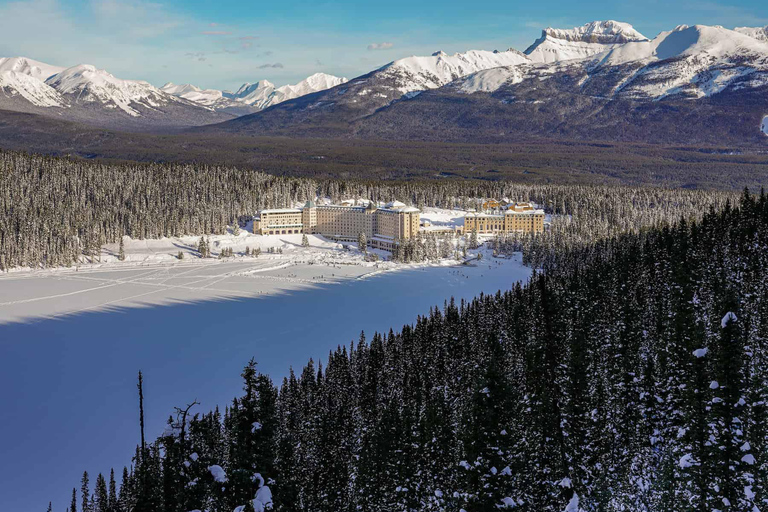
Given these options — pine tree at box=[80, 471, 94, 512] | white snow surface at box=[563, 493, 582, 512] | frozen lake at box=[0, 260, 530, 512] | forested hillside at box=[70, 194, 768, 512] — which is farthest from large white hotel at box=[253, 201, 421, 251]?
white snow surface at box=[563, 493, 582, 512]

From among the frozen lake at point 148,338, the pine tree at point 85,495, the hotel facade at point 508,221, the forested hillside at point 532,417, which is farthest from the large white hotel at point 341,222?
the pine tree at point 85,495

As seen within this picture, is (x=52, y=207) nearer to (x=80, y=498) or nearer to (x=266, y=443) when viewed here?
(x=80, y=498)

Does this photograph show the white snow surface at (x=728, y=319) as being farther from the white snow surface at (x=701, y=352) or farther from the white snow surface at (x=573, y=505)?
the white snow surface at (x=573, y=505)

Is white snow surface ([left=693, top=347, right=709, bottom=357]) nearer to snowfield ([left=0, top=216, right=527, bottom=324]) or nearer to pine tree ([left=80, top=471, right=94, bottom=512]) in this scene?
pine tree ([left=80, top=471, right=94, bottom=512])

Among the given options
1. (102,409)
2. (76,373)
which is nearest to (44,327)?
(76,373)

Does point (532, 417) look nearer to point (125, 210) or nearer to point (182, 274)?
point (182, 274)

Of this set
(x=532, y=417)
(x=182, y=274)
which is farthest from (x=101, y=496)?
(x=182, y=274)
